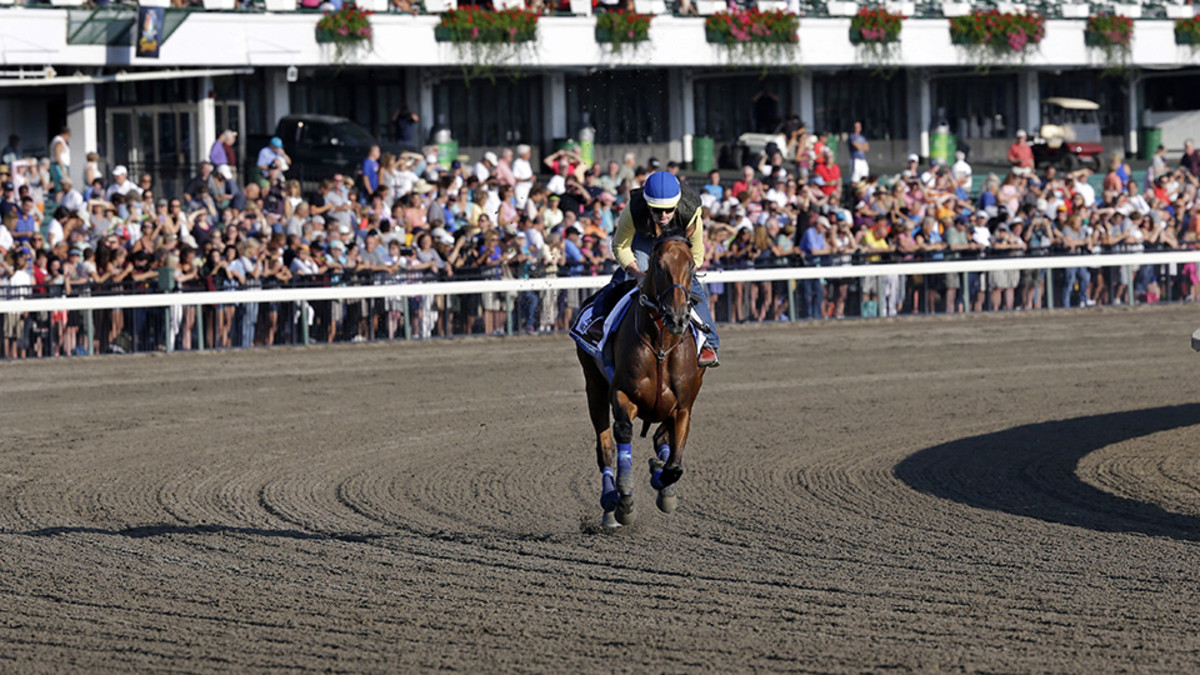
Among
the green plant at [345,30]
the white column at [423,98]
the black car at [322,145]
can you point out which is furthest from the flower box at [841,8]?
the black car at [322,145]

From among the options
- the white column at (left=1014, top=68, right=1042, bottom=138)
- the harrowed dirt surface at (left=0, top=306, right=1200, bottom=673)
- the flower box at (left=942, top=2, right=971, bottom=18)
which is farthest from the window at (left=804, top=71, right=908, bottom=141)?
the harrowed dirt surface at (left=0, top=306, right=1200, bottom=673)

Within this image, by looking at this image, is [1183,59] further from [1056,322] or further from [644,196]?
[644,196]

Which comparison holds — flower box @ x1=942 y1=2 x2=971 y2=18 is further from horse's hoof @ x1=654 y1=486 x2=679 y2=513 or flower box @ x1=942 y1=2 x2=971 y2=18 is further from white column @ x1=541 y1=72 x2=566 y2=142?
horse's hoof @ x1=654 y1=486 x2=679 y2=513

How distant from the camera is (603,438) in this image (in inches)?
360

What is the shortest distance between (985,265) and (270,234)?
928 cm

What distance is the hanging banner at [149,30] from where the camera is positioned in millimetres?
30391

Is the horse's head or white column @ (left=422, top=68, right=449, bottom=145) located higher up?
white column @ (left=422, top=68, right=449, bottom=145)

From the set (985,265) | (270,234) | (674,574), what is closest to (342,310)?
(270,234)

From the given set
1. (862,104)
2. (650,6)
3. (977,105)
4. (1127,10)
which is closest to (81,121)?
(650,6)

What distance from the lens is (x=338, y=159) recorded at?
30.9 m

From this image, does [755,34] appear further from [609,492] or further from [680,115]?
[609,492]

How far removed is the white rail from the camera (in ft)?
58.6

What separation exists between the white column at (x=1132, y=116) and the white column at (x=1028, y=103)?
3.08 m

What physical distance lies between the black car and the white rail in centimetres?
1107
